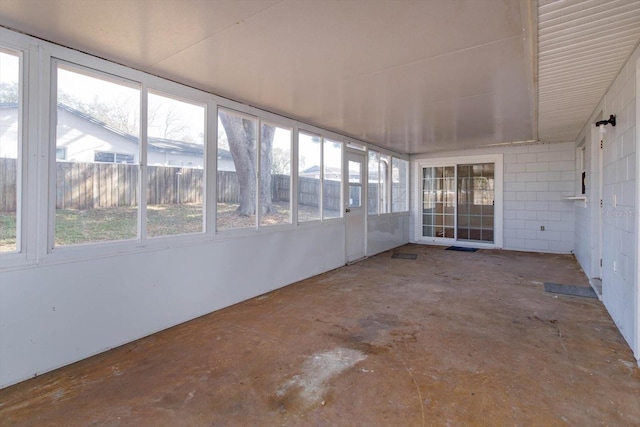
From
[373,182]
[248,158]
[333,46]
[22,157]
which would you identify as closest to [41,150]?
[22,157]

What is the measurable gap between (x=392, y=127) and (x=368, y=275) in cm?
235

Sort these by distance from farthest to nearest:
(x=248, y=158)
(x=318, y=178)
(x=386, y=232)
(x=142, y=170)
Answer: (x=386, y=232), (x=318, y=178), (x=248, y=158), (x=142, y=170)

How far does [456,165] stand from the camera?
7.66 meters

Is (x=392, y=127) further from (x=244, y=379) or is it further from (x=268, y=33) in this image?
(x=244, y=379)

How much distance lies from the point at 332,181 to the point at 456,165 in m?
3.81

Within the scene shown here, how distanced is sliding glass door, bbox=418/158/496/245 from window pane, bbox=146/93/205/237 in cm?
620

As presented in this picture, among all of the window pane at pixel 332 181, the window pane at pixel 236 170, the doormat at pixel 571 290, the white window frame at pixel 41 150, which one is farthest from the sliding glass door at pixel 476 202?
the white window frame at pixel 41 150

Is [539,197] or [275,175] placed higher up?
[275,175]

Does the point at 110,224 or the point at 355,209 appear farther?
the point at 355,209

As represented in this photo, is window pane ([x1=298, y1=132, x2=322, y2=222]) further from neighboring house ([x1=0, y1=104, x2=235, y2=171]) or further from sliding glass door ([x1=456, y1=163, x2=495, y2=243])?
sliding glass door ([x1=456, y1=163, x2=495, y2=243])

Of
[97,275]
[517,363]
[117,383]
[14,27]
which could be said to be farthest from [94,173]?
[517,363]

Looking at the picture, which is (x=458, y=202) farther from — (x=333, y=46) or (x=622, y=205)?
(x=333, y=46)

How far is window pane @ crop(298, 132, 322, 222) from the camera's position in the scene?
4.73 metres

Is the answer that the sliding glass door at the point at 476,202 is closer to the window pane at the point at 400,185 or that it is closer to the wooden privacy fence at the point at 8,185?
the window pane at the point at 400,185
